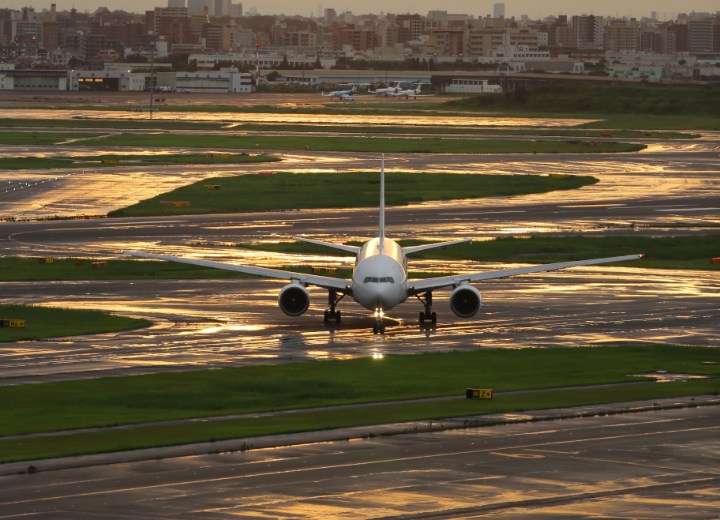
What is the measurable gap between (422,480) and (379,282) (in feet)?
83.1

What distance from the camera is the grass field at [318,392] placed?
4453 cm

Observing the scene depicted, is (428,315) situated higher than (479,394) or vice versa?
(479,394)

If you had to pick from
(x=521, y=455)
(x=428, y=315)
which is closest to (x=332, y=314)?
(x=428, y=315)

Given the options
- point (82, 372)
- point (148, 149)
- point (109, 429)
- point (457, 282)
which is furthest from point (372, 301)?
point (148, 149)

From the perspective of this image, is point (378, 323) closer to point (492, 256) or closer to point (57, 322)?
point (57, 322)

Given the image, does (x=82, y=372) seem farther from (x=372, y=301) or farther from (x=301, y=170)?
(x=301, y=170)

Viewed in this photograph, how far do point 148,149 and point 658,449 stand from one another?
14183 cm

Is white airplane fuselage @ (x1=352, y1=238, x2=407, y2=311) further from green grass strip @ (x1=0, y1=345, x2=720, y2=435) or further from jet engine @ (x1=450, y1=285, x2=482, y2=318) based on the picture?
green grass strip @ (x1=0, y1=345, x2=720, y2=435)

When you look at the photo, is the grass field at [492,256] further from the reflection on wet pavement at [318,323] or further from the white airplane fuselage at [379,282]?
the white airplane fuselage at [379,282]

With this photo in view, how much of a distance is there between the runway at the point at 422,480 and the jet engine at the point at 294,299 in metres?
21.5

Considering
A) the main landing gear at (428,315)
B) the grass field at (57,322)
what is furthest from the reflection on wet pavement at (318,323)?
the grass field at (57,322)

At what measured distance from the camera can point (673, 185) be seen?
469 ft

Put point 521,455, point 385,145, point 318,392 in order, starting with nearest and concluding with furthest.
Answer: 1. point 521,455
2. point 318,392
3. point 385,145

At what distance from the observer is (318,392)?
1996 inches
